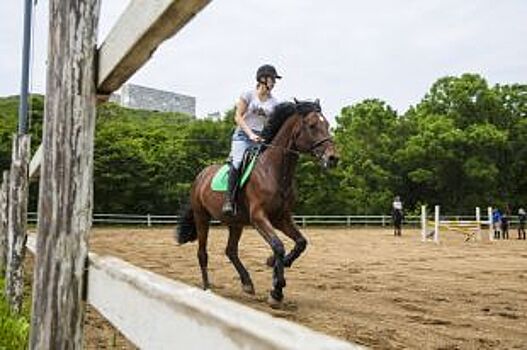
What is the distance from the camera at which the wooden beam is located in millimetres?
1272

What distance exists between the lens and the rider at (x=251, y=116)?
5953 millimetres

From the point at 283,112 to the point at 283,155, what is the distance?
425 millimetres

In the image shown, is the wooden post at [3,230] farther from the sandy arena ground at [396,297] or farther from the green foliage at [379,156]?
the green foliage at [379,156]

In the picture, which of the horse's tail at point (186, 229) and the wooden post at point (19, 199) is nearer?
the wooden post at point (19, 199)

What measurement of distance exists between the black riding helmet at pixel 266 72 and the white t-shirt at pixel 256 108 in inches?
8.2

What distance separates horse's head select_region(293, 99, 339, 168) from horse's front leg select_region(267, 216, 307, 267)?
26.9 inches

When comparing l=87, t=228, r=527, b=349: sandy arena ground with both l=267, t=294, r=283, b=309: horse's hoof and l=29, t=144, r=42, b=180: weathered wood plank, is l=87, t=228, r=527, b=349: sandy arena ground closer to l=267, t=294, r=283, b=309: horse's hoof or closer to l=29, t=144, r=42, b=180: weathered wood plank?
l=267, t=294, r=283, b=309: horse's hoof

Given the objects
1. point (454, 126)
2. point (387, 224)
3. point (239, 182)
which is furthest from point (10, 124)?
point (239, 182)

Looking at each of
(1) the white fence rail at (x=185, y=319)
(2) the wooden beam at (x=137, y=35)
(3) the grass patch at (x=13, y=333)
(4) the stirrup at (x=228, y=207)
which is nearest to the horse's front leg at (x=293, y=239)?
(4) the stirrup at (x=228, y=207)

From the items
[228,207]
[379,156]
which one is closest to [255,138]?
[228,207]

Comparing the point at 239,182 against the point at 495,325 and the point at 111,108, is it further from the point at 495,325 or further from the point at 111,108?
the point at 111,108

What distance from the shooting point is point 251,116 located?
6.17 metres

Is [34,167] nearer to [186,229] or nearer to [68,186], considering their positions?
[68,186]

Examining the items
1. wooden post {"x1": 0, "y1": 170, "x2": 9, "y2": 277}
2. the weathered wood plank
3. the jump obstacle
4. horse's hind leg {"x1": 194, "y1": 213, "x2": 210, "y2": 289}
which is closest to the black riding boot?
horse's hind leg {"x1": 194, "y1": 213, "x2": 210, "y2": 289}
